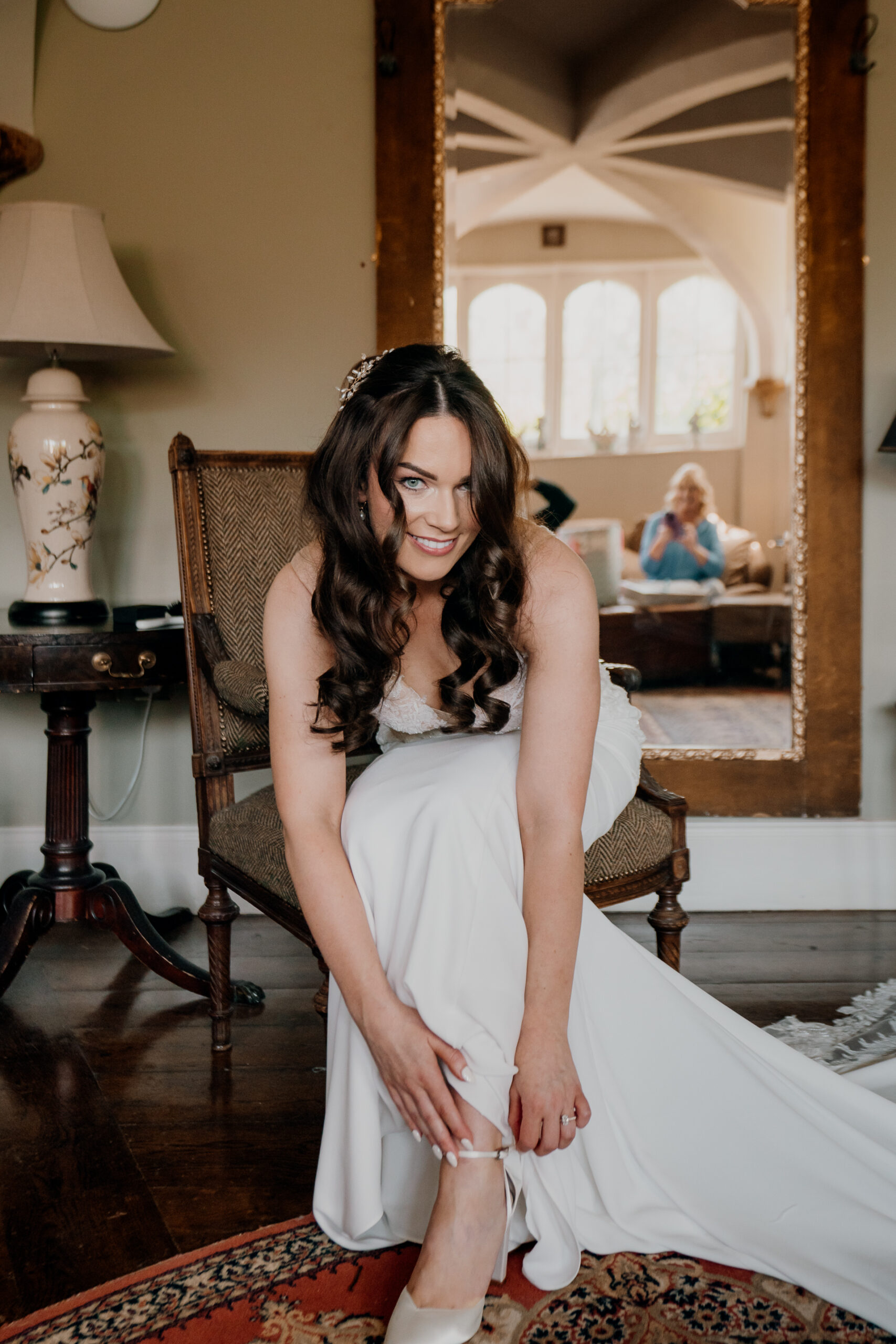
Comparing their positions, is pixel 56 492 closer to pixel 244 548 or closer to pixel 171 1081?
pixel 244 548

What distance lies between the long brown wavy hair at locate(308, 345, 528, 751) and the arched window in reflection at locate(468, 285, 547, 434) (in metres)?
1.36

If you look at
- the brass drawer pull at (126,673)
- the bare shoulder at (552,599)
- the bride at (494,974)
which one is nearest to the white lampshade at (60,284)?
the brass drawer pull at (126,673)

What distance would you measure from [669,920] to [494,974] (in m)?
0.69

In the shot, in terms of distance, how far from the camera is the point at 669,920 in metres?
1.90

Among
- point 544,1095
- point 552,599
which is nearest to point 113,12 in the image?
point 552,599

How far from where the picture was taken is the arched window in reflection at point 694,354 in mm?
2775

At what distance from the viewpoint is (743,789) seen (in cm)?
288

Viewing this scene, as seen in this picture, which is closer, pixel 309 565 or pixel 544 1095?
pixel 544 1095

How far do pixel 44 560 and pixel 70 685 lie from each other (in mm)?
364

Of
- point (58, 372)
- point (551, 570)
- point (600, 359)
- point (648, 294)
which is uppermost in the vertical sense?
point (648, 294)

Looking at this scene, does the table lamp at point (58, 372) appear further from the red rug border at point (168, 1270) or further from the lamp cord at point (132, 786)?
the red rug border at point (168, 1270)

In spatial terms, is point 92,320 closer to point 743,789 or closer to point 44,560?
point 44,560

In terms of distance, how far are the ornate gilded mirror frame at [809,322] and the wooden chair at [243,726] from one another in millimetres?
757

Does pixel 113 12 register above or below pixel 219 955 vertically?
above
